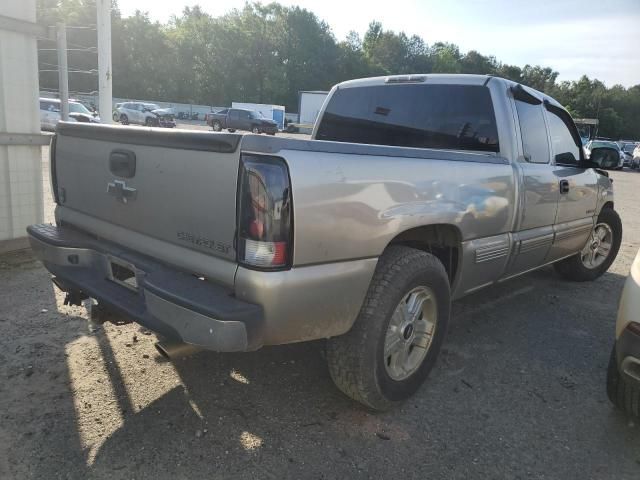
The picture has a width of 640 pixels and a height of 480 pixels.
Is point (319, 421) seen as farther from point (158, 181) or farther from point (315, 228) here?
point (158, 181)

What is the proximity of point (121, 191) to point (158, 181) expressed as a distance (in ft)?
1.11

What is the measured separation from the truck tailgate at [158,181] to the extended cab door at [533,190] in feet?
7.65

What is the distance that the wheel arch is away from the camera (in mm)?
2816

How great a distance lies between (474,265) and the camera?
10.6ft

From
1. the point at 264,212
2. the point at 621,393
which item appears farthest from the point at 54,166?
the point at 621,393

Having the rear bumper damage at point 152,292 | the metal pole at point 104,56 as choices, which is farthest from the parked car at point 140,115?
the rear bumper damage at point 152,292

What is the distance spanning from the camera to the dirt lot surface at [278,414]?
2307mm

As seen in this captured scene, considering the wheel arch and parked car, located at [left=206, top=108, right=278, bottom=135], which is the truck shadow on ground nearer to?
the wheel arch

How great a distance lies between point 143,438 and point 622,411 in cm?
262

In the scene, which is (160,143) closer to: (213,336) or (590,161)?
(213,336)

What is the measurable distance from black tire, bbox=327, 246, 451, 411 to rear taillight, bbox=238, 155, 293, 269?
611 millimetres

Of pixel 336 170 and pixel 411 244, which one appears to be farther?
pixel 411 244

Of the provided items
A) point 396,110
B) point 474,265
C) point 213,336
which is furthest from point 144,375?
point 396,110

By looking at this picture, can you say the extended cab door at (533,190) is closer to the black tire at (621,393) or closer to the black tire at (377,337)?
the black tire at (621,393)
